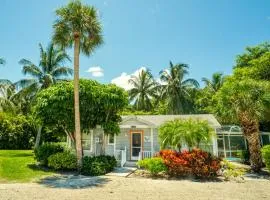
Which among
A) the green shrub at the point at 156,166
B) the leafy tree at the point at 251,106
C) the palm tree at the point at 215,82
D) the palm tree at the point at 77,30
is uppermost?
the palm tree at the point at 215,82

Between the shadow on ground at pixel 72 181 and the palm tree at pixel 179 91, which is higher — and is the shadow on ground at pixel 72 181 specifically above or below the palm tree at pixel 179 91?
below

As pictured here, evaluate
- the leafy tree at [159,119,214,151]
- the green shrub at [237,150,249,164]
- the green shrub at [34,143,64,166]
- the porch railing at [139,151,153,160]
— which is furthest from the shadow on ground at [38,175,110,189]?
the green shrub at [237,150,249,164]

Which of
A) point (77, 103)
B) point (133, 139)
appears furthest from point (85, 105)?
point (133, 139)

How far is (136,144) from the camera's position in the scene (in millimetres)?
21078

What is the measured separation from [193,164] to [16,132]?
2501cm

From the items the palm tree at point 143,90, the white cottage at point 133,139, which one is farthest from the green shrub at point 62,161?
the palm tree at point 143,90

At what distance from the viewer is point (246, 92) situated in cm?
1571

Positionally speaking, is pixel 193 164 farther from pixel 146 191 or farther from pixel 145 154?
pixel 145 154

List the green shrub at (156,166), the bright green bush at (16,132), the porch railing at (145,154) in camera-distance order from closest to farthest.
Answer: the green shrub at (156,166), the porch railing at (145,154), the bright green bush at (16,132)

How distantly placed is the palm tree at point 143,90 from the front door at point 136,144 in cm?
1832

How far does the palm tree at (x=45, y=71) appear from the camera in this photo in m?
27.2

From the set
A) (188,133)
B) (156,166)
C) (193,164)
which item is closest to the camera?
(193,164)

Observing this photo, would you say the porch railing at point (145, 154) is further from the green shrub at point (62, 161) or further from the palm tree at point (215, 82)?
the palm tree at point (215, 82)

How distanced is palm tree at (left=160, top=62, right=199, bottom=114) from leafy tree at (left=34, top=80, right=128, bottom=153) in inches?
721
